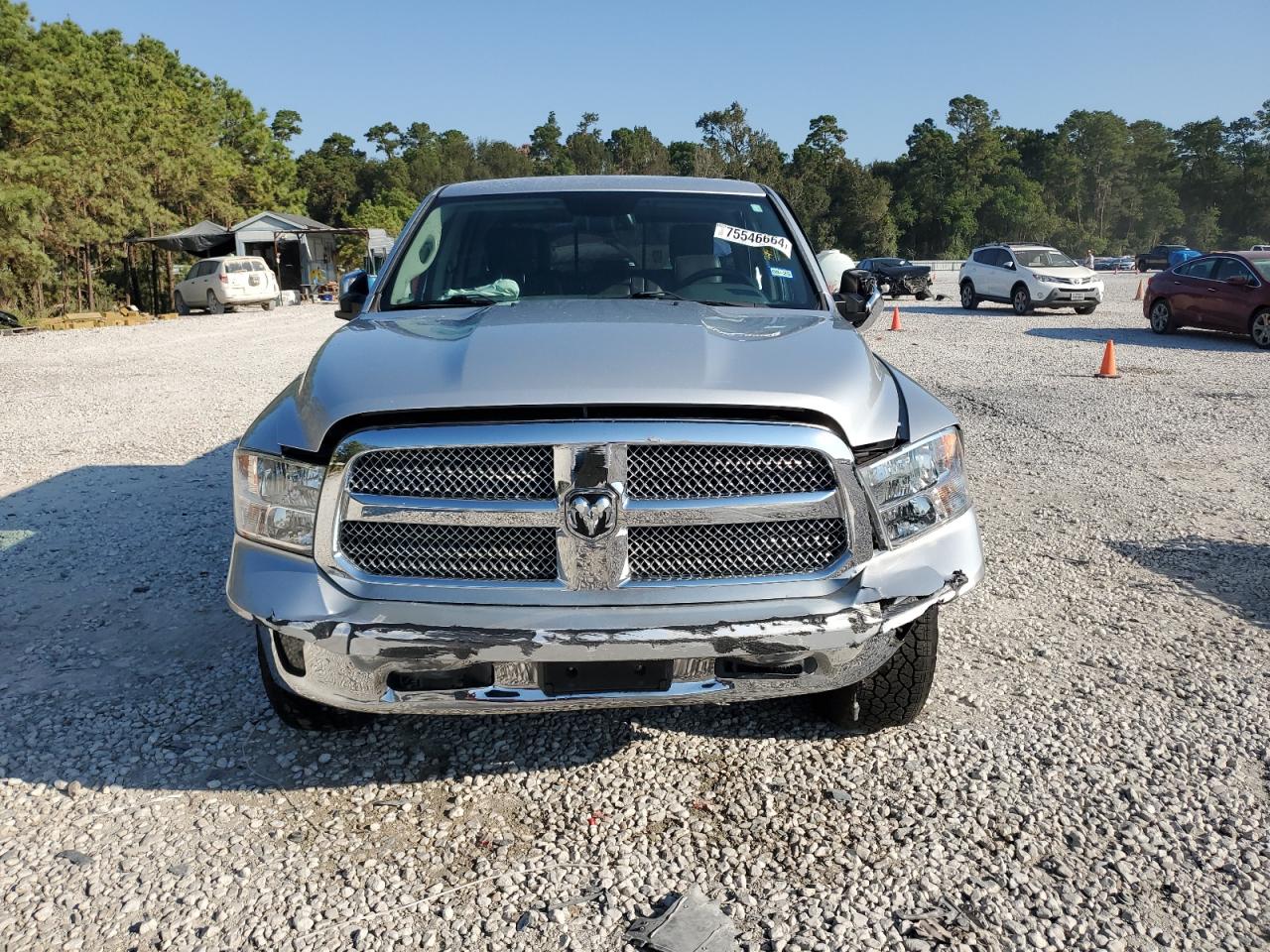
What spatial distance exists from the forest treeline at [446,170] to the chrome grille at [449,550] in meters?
24.0

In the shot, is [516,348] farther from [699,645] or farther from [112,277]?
[112,277]

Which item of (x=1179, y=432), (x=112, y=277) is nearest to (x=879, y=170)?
(x=112, y=277)

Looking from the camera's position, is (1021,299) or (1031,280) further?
(1021,299)

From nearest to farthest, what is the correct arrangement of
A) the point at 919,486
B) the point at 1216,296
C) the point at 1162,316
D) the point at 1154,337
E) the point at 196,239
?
1. the point at 919,486
2. the point at 1216,296
3. the point at 1154,337
4. the point at 1162,316
5. the point at 196,239

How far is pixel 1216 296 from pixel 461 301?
17.0m

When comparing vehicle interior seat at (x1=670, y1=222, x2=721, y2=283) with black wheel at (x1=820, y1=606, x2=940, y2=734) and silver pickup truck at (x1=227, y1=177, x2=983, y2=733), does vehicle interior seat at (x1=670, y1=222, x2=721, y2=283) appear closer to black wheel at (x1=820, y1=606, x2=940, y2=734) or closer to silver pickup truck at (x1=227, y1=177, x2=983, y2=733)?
silver pickup truck at (x1=227, y1=177, x2=983, y2=733)

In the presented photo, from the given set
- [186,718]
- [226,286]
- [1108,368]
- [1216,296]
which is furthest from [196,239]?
[186,718]

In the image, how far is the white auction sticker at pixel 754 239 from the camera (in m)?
4.12

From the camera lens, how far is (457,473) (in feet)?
8.45

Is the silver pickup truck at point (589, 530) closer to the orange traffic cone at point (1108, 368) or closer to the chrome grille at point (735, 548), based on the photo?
the chrome grille at point (735, 548)

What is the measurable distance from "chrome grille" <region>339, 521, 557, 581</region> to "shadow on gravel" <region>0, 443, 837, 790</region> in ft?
2.74

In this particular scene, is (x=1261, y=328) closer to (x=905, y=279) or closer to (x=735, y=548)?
(x=735, y=548)

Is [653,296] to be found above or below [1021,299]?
above

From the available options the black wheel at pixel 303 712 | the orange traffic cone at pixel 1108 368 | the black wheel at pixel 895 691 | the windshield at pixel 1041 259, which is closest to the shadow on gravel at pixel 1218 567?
the black wheel at pixel 895 691
